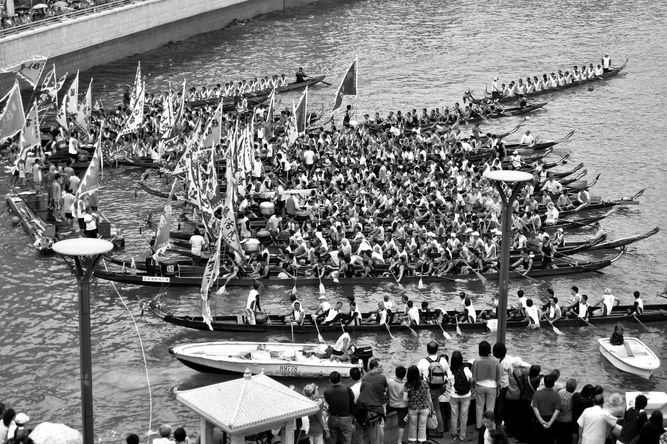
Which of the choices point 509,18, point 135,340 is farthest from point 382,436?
point 509,18

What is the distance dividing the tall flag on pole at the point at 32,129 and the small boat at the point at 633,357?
21.9 metres

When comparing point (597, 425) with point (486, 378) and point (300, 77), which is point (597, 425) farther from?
point (300, 77)

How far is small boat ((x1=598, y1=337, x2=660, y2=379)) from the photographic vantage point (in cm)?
2683

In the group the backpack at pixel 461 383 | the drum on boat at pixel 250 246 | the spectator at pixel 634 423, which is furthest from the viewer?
the drum on boat at pixel 250 246

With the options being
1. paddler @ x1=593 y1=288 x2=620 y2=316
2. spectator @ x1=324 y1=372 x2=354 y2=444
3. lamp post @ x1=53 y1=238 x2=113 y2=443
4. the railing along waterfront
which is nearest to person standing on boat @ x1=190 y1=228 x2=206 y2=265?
paddler @ x1=593 y1=288 x2=620 y2=316

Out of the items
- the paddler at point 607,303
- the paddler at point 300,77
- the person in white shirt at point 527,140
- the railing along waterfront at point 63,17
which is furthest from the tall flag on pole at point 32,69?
the paddler at point 607,303

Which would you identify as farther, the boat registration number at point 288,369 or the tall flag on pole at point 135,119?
the tall flag on pole at point 135,119

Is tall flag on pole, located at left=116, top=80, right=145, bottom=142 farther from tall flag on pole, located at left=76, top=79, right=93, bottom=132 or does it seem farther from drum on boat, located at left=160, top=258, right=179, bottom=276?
drum on boat, located at left=160, top=258, right=179, bottom=276

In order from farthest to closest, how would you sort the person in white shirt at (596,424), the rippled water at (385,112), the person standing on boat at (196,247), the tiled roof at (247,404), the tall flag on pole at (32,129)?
the tall flag on pole at (32,129) < the person standing on boat at (196,247) < the rippled water at (385,112) < the person in white shirt at (596,424) < the tiled roof at (247,404)

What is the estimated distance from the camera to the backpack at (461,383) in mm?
19859

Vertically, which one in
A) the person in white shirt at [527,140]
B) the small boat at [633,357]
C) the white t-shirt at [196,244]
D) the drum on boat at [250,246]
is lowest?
the small boat at [633,357]

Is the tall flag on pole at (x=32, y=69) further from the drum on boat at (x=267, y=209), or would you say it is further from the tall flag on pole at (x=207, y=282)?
the tall flag on pole at (x=207, y=282)

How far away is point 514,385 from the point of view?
19.5 metres

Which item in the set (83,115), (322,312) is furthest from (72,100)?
(322,312)
